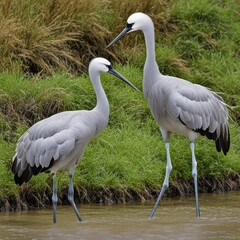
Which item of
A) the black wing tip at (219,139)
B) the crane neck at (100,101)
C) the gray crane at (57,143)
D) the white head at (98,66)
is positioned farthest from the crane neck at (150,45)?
the black wing tip at (219,139)

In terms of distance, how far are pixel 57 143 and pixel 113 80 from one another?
3.10 meters

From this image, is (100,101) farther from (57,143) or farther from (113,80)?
(113,80)

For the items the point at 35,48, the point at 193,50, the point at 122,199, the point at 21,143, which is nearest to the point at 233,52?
the point at 193,50

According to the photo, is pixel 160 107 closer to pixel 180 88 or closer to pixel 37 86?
pixel 180 88

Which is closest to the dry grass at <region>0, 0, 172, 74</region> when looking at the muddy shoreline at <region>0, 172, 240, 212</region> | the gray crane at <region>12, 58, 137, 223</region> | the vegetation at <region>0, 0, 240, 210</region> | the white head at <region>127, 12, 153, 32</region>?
the vegetation at <region>0, 0, 240, 210</region>

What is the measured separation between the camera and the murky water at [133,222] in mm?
7773

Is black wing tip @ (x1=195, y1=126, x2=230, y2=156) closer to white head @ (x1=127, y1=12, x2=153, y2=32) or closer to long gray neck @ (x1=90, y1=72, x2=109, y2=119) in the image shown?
long gray neck @ (x1=90, y1=72, x2=109, y2=119)

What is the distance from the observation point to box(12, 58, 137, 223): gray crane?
8562 millimetres

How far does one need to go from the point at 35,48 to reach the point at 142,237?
444 cm

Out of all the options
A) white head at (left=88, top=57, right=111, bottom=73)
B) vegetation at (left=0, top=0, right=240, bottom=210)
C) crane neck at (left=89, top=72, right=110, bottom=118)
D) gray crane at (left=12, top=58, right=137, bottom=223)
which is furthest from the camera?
vegetation at (left=0, top=0, right=240, bottom=210)

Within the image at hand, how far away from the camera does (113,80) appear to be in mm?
11547

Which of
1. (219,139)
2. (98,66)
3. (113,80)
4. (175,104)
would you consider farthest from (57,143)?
(113,80)

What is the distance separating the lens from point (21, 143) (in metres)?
8.88

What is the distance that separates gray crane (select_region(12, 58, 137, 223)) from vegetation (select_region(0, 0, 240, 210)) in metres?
0.54
